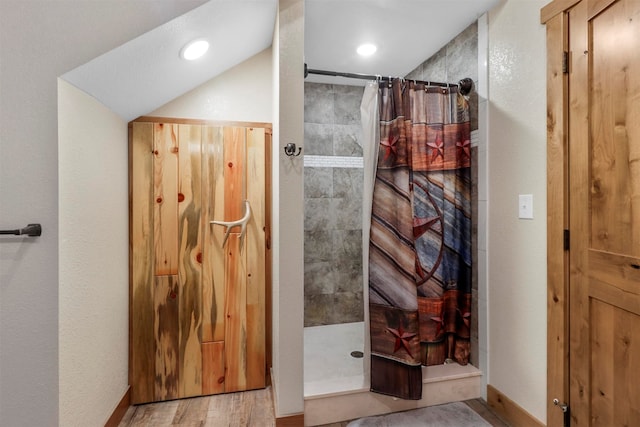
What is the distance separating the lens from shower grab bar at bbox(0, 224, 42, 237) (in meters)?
1.12

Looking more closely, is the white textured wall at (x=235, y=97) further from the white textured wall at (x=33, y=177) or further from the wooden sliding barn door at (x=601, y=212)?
the wooden sliding barn door at (x=601, y=212)

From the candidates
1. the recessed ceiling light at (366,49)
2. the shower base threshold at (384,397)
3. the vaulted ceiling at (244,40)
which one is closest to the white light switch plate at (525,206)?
the shower base threshold at (384,397)

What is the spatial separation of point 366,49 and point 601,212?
5.70ft

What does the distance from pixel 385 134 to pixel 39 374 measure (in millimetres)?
1888

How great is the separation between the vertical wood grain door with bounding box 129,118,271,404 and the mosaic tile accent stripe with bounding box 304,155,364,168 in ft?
2.54

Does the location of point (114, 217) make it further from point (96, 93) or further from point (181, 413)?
point (181, 413)

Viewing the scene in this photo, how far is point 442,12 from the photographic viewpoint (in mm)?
1826

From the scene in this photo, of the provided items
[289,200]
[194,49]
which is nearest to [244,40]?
[194,49]

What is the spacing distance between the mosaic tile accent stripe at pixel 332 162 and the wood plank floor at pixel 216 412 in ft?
5.91

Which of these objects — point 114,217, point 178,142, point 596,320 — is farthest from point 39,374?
point 596,320

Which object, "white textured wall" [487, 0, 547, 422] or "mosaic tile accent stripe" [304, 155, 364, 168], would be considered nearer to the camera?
"white textured wall" [487, 0, 547, 422]

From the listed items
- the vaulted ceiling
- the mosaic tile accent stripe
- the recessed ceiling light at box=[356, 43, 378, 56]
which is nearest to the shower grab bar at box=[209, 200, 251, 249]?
the vaulted ceiling

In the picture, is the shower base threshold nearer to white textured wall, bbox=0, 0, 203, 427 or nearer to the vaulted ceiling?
white textured wall, bbox=0, 0, 203, 427

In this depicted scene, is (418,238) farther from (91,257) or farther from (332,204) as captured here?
(91,257)
